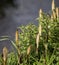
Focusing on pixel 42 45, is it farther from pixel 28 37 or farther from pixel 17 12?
pixel 17 12

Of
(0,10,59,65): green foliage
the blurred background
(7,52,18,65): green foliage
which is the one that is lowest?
(7,52,18,65): green foliage

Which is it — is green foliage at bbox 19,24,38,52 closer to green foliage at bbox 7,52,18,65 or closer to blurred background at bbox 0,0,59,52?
green foliage at bbox 7,52,18,65

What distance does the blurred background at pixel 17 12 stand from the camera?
22.6 feet

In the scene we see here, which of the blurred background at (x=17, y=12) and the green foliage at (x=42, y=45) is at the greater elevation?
the blurred background at (x=17, y=12)

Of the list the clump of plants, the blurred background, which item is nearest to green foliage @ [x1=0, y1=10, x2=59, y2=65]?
the clump of plants

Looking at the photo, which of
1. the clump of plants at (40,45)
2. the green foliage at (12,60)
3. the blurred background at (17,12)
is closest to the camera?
the clump of plants at (40,45)

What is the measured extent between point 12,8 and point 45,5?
1.08 metres

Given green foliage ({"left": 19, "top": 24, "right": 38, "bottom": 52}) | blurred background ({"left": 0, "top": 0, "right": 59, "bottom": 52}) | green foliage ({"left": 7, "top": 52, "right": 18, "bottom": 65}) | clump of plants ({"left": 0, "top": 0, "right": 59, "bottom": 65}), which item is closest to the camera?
clump of plants ({"left": 0, "top": 0, "right": 59, "bottom": 65})

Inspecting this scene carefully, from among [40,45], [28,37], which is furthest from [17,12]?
[40,45]

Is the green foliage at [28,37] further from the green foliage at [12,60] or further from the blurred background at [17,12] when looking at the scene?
the blurred background at [17,12]

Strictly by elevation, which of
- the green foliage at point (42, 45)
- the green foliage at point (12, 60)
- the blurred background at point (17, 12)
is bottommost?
the green foliage at point (12, 60)

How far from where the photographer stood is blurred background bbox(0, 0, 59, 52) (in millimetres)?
6877

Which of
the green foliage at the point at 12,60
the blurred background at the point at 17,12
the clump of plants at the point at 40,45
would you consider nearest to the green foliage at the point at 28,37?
the clump of plants at the point at 40,45

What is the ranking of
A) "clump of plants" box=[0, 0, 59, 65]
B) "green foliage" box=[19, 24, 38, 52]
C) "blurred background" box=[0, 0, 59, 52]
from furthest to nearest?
"blurred background" box=[0, 0, 59, 52] → "green foliage" box=[19, 24, 38, 52] → "clump of plants" box=[0, 0, 59, 65]
